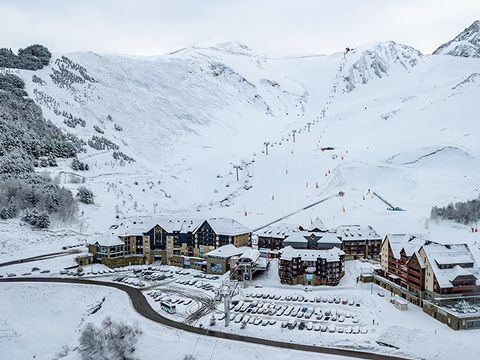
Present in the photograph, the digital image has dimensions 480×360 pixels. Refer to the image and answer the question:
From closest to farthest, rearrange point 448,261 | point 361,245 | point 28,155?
point 448,261
point 361,245
point 28,155

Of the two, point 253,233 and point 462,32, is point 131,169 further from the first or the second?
point 462,32

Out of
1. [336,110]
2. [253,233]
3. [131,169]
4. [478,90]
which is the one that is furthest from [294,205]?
[336,110]

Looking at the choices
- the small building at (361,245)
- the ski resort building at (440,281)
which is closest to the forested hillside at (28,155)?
the small building at (361,245)

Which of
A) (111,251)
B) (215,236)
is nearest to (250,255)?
(215,236)

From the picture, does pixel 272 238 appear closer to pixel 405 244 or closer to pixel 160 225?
pixel 160 225

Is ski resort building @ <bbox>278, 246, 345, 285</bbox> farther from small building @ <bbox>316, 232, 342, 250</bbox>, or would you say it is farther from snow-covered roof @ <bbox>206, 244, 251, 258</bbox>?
snow-covered roof @ <bbox>206, 244, 251, 258</bbox>

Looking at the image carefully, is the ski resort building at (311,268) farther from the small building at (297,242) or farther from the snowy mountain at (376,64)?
the snowy mountain at (376,64)

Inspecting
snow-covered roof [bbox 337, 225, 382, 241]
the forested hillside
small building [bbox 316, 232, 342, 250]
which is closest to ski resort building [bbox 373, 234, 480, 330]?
small building [bbox 316, 232, 342, 250]
